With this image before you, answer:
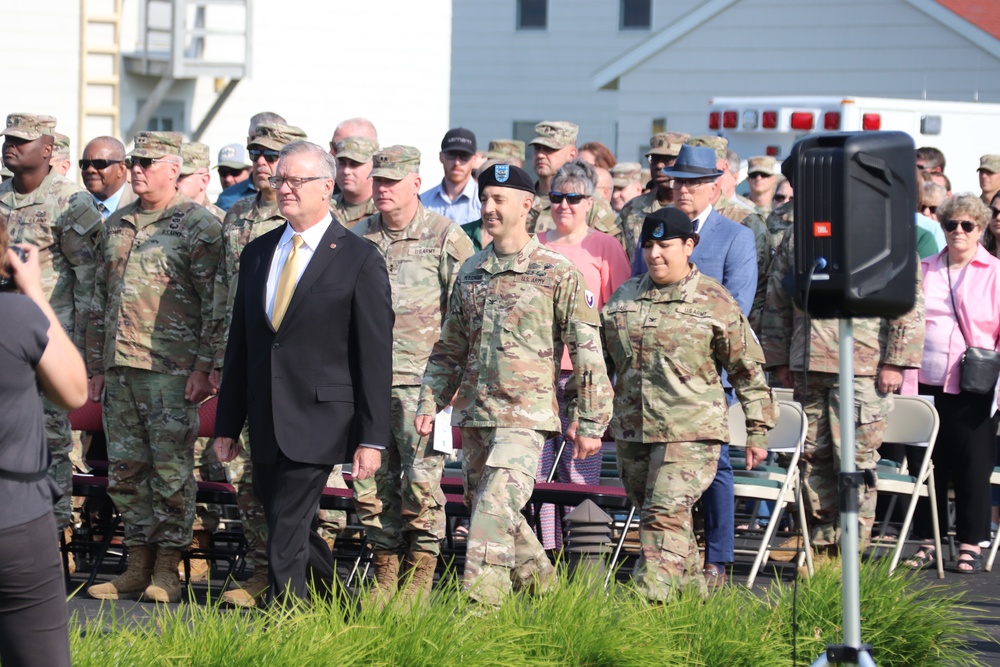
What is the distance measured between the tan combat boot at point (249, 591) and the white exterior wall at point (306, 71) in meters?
13.0

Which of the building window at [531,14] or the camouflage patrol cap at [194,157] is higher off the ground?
the building window at [531,14]

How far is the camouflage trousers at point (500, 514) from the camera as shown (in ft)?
23.1

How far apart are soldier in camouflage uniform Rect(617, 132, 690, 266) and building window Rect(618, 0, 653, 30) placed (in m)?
18.3

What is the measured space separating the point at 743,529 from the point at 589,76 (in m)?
20.3

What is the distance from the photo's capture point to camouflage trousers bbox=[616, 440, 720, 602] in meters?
7.53

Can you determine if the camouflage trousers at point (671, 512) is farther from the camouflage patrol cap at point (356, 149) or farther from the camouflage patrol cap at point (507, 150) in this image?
the camouflage patrol cap at point (507, 150)

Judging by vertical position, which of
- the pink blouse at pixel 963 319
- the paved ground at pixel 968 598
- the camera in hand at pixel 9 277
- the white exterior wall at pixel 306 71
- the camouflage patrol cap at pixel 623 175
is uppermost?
the white exterior wall at pixel 306 71

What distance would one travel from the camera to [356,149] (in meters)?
9.01

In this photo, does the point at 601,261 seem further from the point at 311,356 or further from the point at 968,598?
the point at 311,356

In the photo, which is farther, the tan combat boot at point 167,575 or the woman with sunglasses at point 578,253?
the woman with sunglasses at point 578,253

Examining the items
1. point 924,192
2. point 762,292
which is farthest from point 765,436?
point 924,192

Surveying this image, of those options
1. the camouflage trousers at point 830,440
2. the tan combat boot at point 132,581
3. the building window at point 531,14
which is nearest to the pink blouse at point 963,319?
the camouflage trousers at point 830,440

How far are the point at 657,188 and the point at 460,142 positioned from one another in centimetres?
141

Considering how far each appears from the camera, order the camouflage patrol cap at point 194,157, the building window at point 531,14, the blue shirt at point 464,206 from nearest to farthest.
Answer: the camouflage patrol cap at point 194,157, the blue shirt at point 464,206, the building window at point 531,14
